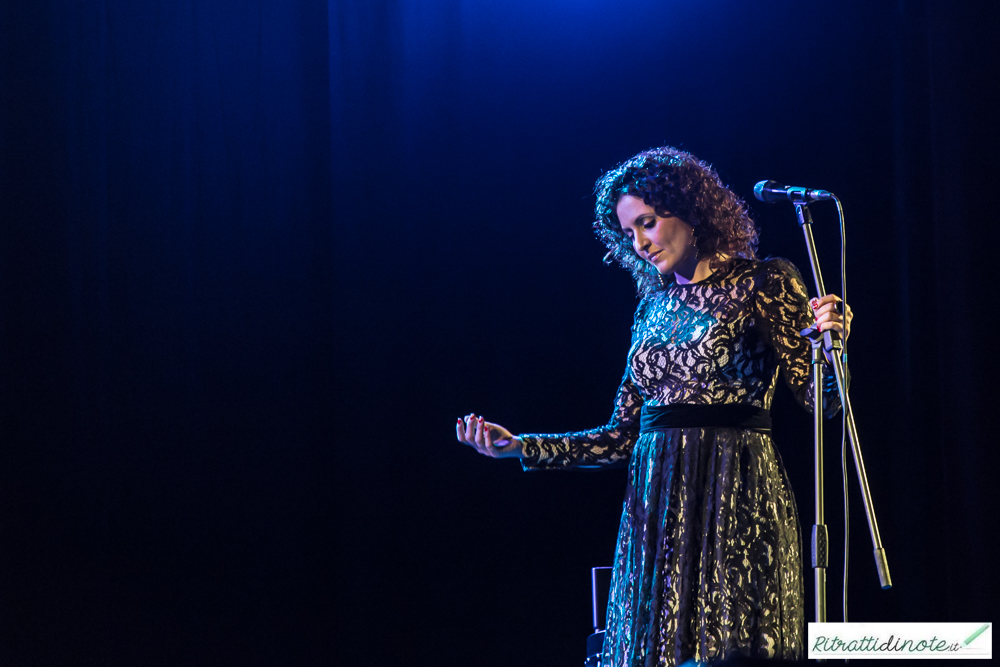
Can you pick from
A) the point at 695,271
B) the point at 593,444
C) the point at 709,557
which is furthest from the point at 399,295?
the point at 709,557

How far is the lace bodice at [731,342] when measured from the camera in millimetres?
2125

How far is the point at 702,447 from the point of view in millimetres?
2148

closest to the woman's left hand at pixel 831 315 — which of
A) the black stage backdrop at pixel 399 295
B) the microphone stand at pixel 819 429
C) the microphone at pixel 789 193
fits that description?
the microphone stand at pixel 819 429

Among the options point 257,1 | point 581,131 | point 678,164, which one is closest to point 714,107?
point 581,131

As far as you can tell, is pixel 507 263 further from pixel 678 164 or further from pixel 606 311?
pixel 678 164

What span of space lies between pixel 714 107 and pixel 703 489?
1.68 metres

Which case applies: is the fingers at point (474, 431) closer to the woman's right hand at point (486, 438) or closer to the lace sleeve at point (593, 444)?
the woman's right hand at point (486, 438)

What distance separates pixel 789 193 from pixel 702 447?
1.92ft

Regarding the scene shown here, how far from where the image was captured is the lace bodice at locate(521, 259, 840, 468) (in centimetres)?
212

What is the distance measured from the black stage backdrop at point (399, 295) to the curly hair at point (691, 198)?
93 centimetres

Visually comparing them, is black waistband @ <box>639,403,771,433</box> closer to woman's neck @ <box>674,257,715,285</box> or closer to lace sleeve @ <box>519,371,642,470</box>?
lace sleeve @ <box>519,371,642,470</box>

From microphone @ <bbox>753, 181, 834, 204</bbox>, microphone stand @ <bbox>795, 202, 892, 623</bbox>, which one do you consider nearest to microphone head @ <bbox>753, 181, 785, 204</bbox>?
microphone @ <bbox>753, 181, 834, 204</bbox>

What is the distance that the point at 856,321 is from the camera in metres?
3.20

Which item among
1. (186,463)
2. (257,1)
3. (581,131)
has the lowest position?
(186,463)
